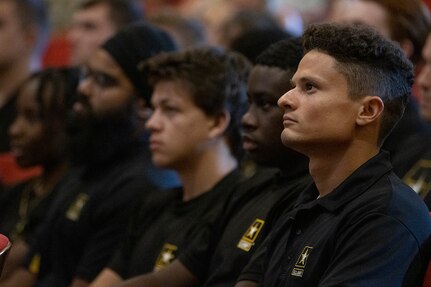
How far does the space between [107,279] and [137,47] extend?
1.21 metres

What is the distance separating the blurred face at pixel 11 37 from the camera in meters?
6.46

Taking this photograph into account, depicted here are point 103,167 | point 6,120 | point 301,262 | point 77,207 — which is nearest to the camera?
point 301,262

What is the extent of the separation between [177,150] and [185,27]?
1965mm

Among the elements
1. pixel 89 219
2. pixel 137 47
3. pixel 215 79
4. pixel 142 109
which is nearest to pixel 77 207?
Result: pixel 89 219

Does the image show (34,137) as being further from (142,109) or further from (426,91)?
(426,91)

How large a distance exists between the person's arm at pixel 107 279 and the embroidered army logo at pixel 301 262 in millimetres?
1377

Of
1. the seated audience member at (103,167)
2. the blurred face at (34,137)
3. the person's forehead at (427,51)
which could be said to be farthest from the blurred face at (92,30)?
the person's forehead at (427,51)

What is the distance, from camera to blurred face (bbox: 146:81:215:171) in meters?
3.87

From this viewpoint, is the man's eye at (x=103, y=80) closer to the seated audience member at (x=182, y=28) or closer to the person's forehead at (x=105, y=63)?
the person's forehead at (x=105, y=63)

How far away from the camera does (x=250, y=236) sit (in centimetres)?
326

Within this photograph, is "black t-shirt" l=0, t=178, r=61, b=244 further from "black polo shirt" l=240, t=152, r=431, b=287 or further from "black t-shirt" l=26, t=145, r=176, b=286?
"black polo shirt" l=240, t=152, r=431, b=287

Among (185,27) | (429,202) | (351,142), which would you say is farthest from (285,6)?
(351,142)

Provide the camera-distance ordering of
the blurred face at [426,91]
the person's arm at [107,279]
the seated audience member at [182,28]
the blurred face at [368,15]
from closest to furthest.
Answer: the blurred face at [426,91], the person's arm at [107,279], the blurred face at [368,15], the seated audience member at [182,28]

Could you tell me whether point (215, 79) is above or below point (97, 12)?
above
